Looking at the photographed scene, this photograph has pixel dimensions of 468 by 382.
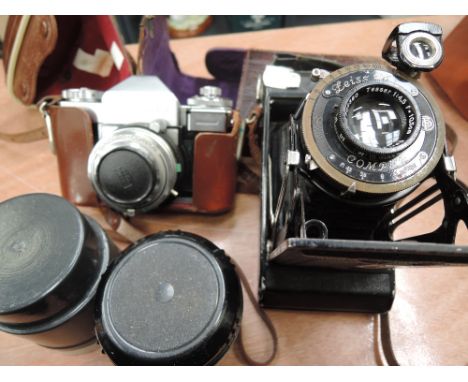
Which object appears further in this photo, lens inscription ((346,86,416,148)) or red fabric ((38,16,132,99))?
red fabric ((38,16,132,99))

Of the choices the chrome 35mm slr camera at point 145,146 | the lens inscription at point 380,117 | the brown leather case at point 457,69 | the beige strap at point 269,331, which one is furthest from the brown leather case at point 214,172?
the brown leather case at point 457,69

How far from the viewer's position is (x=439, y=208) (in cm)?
64

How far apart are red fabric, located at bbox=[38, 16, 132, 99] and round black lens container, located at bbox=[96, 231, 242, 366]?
0.35 meters

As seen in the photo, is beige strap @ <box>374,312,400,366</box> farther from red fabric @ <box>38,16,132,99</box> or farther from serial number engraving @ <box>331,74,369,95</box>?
red fabric @ <box>38,16,132,99</box>

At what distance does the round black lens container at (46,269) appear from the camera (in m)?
0.43

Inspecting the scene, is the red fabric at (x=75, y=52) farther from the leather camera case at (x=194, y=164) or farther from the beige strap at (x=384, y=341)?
the beige strap at (x=384, y=341)

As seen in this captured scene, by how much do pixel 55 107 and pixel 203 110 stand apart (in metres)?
0.21

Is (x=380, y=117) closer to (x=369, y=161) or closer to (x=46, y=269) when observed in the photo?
(x=369, y=161)

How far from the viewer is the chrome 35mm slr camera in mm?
531

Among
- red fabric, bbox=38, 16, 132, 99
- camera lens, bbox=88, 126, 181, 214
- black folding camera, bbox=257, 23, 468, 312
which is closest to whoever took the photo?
black folding camera, bbox=257, 23, 468, 312

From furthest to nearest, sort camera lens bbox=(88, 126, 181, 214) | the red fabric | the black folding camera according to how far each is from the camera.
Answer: the red fabric
camera lens bbox=(88, 126, 181, 214)
the black folding camera

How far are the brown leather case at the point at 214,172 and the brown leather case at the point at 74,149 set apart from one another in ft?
0.50

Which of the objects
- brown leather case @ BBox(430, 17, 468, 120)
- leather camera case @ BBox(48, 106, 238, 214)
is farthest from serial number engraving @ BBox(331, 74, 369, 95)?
brown leather case @ BBox(430, 17, 468, 120)

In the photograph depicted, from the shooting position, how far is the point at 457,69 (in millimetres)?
Result: 707
